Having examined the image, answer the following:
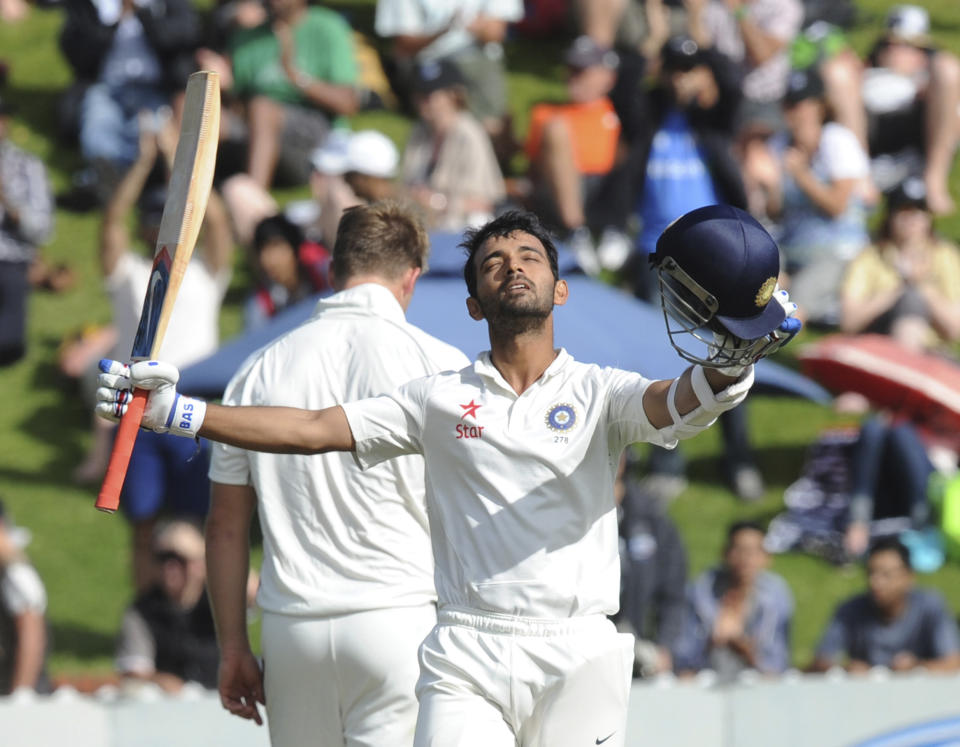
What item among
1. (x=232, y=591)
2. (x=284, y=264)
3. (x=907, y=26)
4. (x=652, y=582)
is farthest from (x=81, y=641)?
(x=907, y=26)

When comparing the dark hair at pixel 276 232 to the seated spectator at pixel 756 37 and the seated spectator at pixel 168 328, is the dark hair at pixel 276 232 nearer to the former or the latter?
the seated spectator at pixel 168 328

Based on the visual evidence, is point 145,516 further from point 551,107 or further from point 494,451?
point 494,451

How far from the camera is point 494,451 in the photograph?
423 centimetres

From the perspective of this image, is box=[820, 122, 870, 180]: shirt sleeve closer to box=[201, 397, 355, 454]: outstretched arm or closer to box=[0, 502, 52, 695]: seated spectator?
box=[0, 502, 52, 695]: seated spectator

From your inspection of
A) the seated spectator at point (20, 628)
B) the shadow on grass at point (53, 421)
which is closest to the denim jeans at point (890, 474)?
the seated spectator at point (20, 628)

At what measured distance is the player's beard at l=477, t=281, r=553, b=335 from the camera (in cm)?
421

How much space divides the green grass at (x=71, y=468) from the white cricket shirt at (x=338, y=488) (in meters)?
4.69

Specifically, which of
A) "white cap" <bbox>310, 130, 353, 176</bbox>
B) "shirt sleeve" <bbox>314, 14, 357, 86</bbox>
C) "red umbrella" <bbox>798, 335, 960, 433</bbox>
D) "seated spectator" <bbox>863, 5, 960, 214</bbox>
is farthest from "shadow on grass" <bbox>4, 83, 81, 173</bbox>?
"seated spectator" <bbox>863, 5, 960, 214</bbox>

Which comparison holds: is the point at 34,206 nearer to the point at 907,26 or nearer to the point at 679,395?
the point at 907,26

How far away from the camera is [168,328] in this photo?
31.8 ft

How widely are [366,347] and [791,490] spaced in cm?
578

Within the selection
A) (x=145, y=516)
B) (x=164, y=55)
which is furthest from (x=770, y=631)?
(x=164, y=55)

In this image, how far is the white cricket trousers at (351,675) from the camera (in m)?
4.68

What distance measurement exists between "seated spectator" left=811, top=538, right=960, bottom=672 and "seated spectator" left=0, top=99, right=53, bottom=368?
5425 mm
